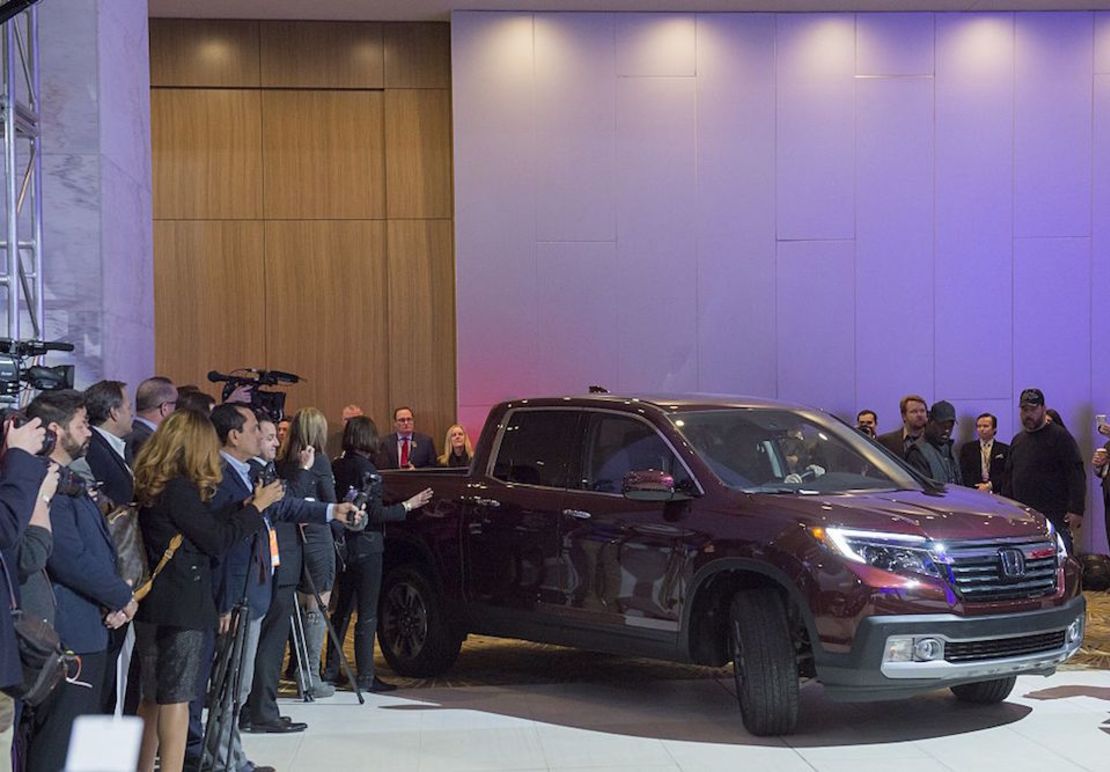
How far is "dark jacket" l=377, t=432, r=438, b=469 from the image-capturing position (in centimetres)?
1350

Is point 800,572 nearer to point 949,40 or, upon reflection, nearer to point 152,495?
point 152,495

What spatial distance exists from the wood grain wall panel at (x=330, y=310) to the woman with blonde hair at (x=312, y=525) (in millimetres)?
6953

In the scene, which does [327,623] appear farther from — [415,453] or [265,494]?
[415,453]

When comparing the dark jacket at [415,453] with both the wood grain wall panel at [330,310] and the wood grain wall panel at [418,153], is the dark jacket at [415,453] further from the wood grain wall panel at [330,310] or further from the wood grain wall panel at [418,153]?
the wood grain wall panel at [418,153]

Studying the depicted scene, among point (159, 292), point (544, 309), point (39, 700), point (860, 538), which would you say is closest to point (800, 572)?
point (860, 538)

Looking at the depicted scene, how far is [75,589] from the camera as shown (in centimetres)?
499

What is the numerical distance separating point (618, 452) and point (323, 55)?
28.4ft

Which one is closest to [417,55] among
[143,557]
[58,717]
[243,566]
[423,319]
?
[423,319]

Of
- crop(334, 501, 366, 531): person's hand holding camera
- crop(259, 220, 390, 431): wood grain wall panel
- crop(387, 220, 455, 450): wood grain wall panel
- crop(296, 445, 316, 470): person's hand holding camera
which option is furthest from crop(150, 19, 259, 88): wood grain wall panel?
crop(334, 501, 366, 531): person's hand holding camera

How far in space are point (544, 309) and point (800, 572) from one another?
7945mm

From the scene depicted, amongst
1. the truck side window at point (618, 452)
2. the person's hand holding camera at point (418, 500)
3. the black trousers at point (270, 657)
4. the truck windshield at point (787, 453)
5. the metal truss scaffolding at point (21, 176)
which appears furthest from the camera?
the person's hand holding camera at point (418, 500)

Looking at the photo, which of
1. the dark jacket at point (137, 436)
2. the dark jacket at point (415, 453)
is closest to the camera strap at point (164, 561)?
the dark jacket at point (137, 436)

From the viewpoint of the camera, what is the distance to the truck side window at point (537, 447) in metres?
8.20

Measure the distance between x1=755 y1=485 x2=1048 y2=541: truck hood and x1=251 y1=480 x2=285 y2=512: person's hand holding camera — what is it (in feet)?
8.72
